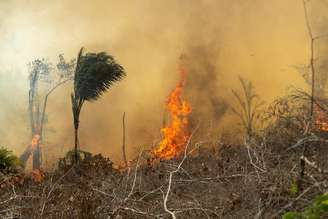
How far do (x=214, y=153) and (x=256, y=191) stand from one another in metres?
6.79

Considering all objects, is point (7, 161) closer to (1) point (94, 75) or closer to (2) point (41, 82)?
(1) point (94, 75)

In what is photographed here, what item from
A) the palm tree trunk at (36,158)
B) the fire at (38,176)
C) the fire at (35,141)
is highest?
the fire at (35,141)

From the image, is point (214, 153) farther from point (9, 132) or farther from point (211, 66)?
point (9, 132)

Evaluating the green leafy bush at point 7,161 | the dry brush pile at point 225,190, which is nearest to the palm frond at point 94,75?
the green leafy bush at point 7,161

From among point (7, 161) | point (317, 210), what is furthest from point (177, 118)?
point (317, 210)

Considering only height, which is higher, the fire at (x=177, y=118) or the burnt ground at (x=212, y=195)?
the fire at (x=177, y=118)

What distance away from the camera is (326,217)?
4.16m

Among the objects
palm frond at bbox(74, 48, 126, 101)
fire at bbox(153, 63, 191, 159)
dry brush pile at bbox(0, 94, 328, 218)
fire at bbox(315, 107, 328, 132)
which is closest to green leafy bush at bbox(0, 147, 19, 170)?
dry brush pile at bbox(0, 94, 328, 218)

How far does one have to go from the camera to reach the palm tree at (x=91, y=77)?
18.1m

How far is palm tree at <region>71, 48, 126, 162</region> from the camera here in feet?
59.3

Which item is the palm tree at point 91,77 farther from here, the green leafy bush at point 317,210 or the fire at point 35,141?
the fire at point 35,141

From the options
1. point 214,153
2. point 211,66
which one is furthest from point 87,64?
point 211,66

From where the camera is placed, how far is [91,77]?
59.3 ft

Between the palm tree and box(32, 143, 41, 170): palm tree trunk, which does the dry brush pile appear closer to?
the palm tree
